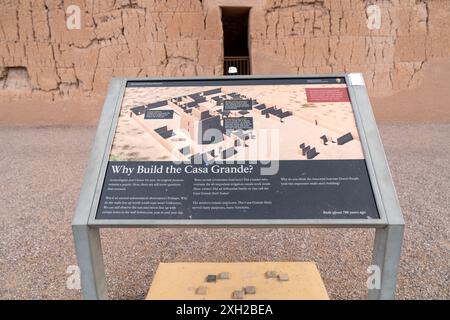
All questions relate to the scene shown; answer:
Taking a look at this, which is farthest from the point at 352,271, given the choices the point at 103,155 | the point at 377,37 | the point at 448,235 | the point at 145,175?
the point at 377,37

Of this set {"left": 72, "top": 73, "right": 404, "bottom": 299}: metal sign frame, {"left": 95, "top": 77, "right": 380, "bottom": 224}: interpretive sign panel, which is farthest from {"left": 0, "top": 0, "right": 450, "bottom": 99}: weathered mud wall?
{"left": 72, "top": 73, "right": 404, "bottom": 299}: metal sign frame

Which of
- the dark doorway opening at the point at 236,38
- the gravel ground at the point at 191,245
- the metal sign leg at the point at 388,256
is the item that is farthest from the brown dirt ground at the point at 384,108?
the metal sign leg at the point at 388,256

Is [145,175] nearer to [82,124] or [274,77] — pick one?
[274,77]

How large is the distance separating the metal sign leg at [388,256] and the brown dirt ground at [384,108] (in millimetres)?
6357

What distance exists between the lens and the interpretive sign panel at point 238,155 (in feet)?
5.43

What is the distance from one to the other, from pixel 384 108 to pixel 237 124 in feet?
21.2

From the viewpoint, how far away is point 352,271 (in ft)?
9.14

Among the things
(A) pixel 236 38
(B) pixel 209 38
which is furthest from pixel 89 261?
(A) pixel 236 38

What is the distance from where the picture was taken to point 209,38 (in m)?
6.95

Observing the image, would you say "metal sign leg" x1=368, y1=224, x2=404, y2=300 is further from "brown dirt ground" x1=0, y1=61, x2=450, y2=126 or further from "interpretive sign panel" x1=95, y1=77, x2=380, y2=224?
"brown dirt ground" x1=0, y1=61, x2=450, y2=126

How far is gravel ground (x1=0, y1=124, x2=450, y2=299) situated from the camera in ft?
8.67

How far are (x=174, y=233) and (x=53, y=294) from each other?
1222mm

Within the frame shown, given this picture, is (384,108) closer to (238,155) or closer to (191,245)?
(191,245)

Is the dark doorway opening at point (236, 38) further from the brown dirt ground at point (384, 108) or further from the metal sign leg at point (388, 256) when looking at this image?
the metal sign leg at point (388, 256)
